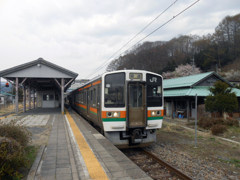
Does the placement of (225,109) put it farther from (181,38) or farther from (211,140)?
(181,38)

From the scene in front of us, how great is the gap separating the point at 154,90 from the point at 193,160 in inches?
104

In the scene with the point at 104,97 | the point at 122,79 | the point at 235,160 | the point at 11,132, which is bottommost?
the point at 235,160

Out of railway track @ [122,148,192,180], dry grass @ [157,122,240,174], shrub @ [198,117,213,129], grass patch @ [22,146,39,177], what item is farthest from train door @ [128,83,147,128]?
shrub @ [198,117,213,129]

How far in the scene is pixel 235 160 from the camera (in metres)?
6.48

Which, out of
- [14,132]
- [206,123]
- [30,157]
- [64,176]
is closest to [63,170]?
[64,176]

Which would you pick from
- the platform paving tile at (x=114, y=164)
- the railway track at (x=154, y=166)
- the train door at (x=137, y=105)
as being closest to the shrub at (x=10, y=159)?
the platform paving tile at (x=114, y=164)

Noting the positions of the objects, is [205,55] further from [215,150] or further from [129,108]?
[129,108]

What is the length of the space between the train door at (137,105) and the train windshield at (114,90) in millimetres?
279

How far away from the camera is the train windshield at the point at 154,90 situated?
23.3 ft

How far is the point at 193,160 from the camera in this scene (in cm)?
638

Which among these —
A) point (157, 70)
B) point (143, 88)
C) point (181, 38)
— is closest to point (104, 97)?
point (143, 88)

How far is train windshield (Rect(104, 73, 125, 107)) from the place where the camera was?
681cm

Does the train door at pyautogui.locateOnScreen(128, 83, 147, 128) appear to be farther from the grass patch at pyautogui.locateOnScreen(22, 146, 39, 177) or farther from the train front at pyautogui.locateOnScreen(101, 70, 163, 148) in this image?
the grass patch at pyautogui.locateOnScreen(22, 146, 39, 177)

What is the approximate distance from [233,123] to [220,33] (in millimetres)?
45835
